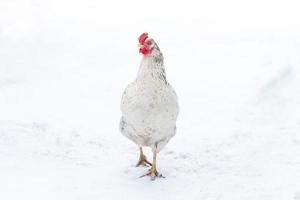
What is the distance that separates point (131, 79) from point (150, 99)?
12.2ft

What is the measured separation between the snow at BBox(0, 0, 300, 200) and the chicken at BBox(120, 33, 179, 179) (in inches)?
27.4

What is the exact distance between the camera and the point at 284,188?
626 cm

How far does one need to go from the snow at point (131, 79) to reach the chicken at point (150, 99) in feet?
2.28

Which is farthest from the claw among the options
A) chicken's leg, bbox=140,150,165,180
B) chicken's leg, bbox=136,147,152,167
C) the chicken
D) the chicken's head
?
the chicken's head

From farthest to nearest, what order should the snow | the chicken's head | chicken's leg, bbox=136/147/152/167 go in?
1. chicken's leg, bbox=136/147/152/167
2. the snow
3. the chicken's head

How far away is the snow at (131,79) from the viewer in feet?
21.5

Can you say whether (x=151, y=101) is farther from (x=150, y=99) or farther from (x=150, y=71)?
(x=150, y=71)

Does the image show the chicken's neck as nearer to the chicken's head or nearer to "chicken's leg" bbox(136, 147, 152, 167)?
the chicken's head

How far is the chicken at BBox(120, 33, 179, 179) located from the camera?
631cm

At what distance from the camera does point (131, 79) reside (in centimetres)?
1000

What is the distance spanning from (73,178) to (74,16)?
22.7 ft

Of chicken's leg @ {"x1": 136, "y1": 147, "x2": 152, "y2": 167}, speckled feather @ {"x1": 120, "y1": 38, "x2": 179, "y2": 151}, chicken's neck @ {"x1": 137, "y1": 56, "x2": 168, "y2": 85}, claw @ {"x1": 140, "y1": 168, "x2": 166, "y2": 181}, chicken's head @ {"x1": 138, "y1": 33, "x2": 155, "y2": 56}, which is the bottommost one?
claw @ {"x1": 140, "y1": 168, "x2": 166, "y2": 181}

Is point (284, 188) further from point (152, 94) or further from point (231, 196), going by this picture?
point (152, 94)

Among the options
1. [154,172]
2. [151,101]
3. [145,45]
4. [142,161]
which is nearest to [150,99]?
[151,101]
